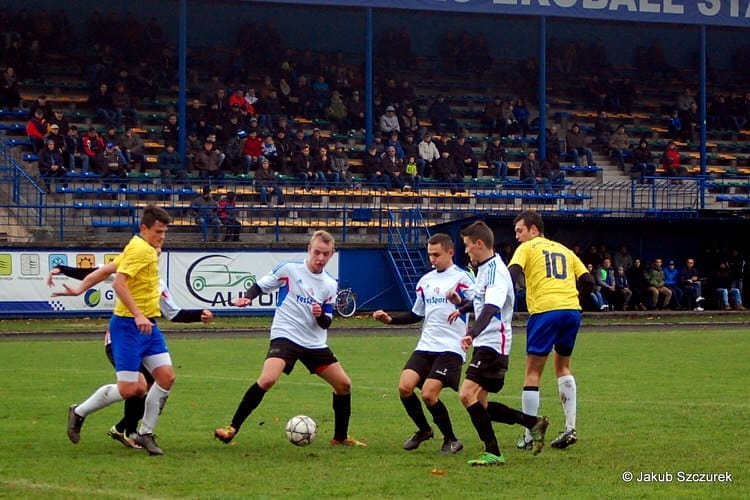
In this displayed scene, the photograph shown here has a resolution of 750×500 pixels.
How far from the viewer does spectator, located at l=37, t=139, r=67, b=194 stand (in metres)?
32.3

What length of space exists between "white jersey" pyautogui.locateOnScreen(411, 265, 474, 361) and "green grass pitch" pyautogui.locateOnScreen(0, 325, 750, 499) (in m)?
0.93

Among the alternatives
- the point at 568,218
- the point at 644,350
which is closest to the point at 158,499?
the point at 644,350

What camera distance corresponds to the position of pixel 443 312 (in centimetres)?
1123

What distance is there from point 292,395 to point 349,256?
58.8 feet

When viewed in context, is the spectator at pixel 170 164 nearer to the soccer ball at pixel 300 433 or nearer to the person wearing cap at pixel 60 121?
the person wearing cap at pixel 60 121

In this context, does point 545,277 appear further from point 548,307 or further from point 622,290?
point 622,290

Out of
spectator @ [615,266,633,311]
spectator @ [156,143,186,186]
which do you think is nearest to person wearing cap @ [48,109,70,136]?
spectator @ [156,143,186,186]

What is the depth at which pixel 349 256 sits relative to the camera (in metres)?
33.2

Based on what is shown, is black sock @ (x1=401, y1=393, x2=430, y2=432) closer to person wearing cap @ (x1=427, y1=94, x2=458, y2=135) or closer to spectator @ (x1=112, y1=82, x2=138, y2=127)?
spectator @ (x1=112, y1=82, x2=138, y2=127)

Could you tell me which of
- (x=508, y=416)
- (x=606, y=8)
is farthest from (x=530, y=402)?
(x=606, y=8)

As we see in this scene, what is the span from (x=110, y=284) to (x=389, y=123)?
1318 centimetres

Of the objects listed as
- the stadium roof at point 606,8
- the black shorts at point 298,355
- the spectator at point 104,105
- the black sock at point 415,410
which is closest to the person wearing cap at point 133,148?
the spectator at point 104,105

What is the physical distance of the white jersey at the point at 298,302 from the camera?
1126cm

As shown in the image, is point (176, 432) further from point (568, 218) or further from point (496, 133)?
point (496, 133)
